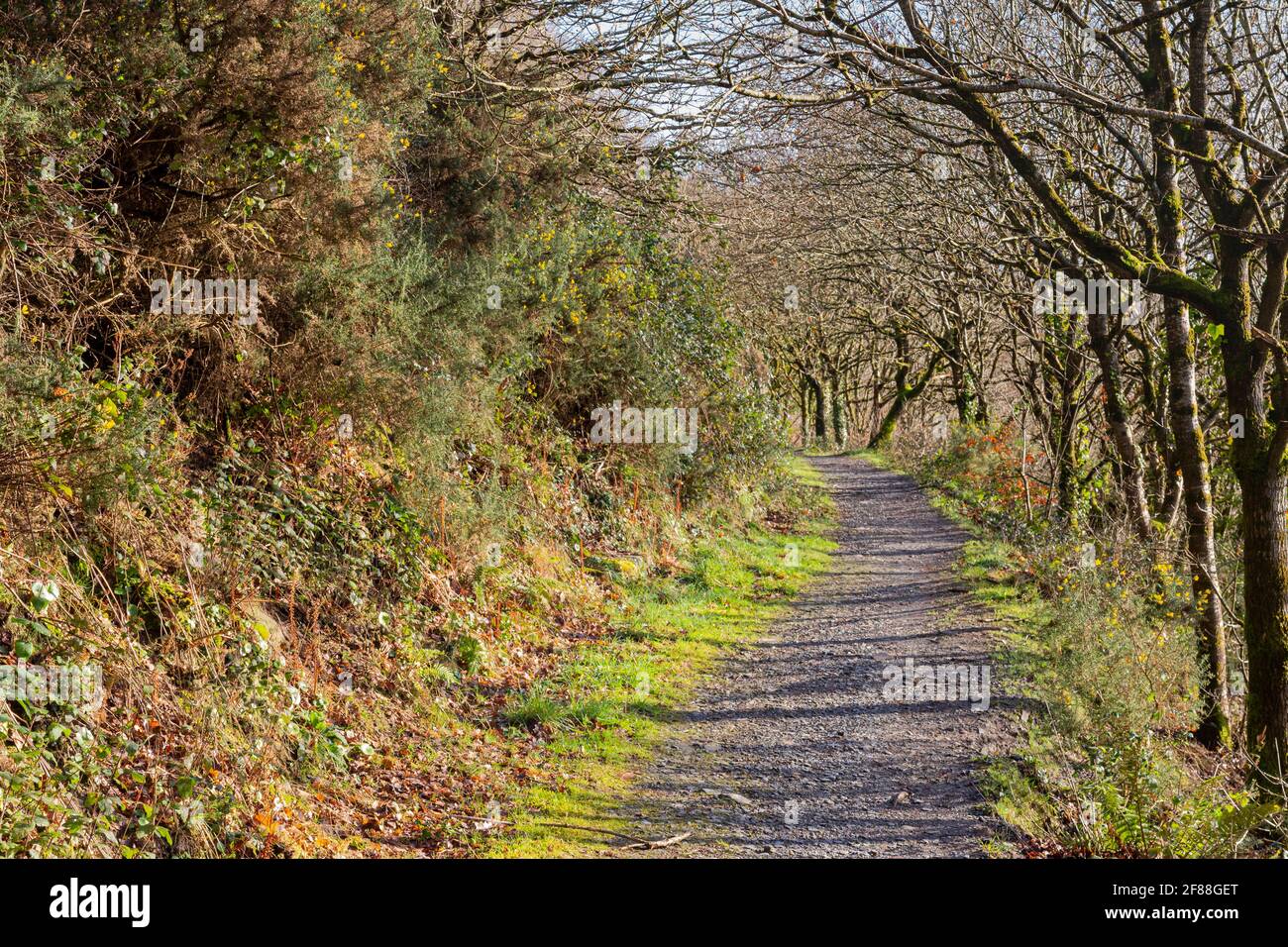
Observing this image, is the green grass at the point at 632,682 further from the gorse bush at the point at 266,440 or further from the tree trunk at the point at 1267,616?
the tree trunk at the point at 1267,616

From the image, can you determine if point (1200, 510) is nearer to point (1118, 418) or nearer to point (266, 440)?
point (1118, 418)

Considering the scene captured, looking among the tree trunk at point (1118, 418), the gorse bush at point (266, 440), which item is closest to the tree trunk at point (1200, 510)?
the tree trunk at point (1118, 418)

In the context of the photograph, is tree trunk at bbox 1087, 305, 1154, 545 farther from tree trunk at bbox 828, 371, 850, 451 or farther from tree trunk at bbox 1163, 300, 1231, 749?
tree trunk at bbox 828, 371, 850, 451

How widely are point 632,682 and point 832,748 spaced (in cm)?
188

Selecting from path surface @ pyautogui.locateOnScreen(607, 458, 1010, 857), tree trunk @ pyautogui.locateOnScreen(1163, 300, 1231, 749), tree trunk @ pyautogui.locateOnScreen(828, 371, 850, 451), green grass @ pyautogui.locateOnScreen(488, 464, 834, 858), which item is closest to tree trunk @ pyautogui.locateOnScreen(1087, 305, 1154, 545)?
path surface @ pyautogui.locateOnScreen(607, 458, 1010, 857)

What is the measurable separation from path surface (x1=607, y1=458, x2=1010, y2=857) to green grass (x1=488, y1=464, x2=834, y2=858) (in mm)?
253

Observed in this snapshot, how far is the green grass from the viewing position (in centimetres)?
598

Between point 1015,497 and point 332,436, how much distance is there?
14.3 metres

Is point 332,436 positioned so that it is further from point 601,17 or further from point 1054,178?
point 1054,178

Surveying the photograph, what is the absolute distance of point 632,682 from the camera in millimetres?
8422

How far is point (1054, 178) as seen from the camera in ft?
40.3

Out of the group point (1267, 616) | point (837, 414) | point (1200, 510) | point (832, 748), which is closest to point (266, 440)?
point (832, 748)

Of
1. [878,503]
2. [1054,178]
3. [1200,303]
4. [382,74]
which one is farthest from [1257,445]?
[878,503]

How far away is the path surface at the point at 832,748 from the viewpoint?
231 inches
